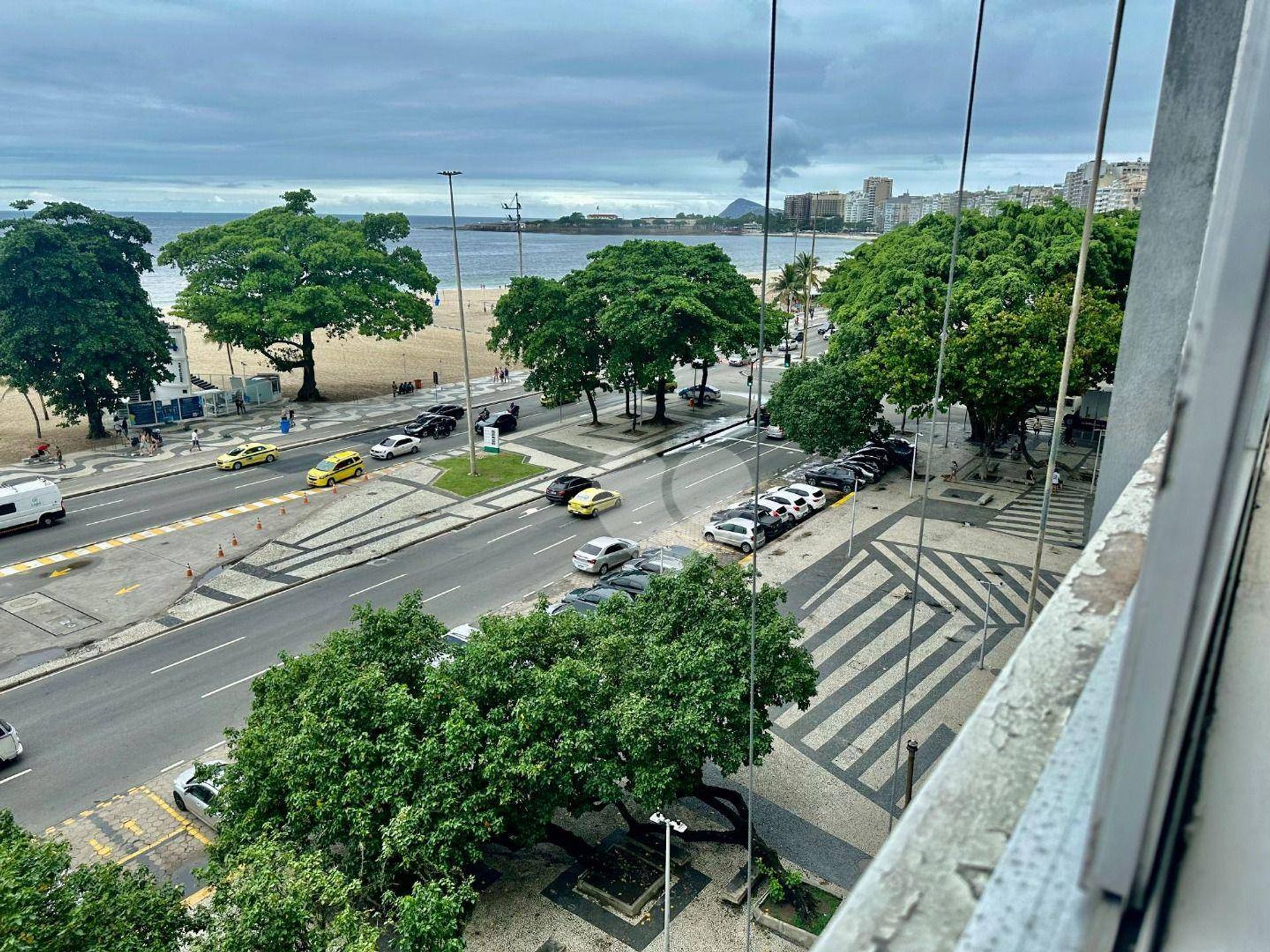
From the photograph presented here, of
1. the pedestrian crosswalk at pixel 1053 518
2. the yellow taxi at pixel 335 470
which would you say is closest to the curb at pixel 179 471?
the yellow taxi at pixel 335 470

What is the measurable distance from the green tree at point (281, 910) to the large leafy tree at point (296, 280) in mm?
35373

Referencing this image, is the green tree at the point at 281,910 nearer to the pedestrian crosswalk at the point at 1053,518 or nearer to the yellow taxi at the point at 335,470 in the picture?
the pedestrian crosswalk at the point at 1053,518

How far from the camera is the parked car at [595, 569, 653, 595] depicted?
23.1m

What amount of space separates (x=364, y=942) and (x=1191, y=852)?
921 centimetres

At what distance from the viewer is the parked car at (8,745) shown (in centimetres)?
1675

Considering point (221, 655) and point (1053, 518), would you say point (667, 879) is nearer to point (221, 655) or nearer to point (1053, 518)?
point (221, 655)

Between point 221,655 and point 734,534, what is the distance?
15.0 metres

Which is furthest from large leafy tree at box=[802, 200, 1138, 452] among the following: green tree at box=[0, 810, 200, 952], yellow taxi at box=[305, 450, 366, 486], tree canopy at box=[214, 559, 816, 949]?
green tree at box=[0, 810, 200, 952]

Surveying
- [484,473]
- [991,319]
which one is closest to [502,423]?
[484,473]

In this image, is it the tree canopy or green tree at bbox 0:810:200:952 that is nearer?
green tree at bbox 0:810:200:952

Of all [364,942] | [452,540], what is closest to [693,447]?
[452,540]

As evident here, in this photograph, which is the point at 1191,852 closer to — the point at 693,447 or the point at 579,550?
the point at 579,550

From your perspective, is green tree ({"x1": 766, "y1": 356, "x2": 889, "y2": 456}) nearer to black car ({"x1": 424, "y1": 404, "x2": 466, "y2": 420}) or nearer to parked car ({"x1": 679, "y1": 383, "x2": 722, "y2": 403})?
parked car ({"x1": 679, "y1": 383, "x2": 722, "y2": 403})

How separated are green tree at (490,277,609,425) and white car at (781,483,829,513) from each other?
1233cm
